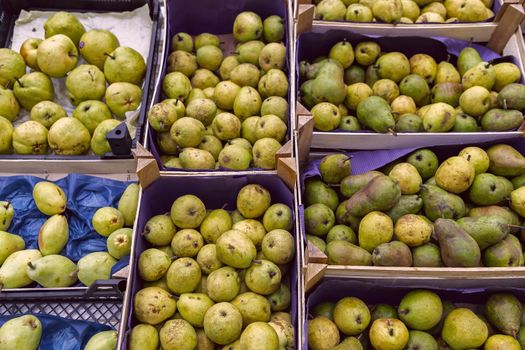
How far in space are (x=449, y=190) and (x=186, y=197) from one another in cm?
137

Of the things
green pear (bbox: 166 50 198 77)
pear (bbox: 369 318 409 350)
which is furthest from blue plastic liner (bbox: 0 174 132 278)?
pear (bbox: 369 318 409 350)

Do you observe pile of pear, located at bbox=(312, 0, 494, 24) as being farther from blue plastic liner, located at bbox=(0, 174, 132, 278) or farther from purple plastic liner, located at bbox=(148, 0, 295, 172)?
blue plastic liner, located at bbox=(0, 174, 132, 278)

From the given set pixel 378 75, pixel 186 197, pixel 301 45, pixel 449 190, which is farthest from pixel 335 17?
pixel 186 197

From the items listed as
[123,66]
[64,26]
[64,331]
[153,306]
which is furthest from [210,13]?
[64,331]

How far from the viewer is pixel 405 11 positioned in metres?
3.09

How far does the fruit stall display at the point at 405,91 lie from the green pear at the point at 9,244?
1.76 metres

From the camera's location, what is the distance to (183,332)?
182cm

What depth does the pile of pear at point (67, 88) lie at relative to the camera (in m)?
2.61

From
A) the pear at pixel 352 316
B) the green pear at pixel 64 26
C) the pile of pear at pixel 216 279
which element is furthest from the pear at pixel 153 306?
the green pear at pixel 64 26

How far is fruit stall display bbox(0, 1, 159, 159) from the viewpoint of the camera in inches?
103

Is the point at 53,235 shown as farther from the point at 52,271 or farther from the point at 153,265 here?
the point at 153,265

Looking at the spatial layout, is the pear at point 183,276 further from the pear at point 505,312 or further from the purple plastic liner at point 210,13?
the purple plastic liner at point 210,13

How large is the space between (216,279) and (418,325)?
963 millimetres

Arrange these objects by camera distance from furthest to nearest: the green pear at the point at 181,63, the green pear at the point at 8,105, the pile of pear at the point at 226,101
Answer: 1. the green pear at the point at 181,63
2. the green pear at the point at 8,105
3. the pile of pear at the point at 226,101
